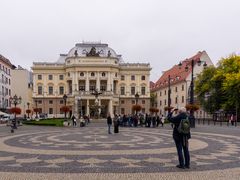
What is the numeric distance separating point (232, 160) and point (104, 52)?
3511 inches

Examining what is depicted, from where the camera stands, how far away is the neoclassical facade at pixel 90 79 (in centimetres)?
9406

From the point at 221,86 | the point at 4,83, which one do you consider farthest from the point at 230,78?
the point at 4,83

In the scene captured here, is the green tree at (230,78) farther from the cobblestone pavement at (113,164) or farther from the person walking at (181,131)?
the person walking at (181,131)

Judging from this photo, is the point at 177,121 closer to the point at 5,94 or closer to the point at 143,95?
the point at 5,94

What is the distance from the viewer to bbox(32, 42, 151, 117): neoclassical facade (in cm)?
9406

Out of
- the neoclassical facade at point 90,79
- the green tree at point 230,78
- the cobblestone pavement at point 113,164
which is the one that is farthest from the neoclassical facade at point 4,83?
the cobblestone pavement at point 113,164

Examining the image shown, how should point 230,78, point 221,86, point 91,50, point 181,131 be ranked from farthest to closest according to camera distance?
point 91,50, point 221,86, point 230,78, point 181,131

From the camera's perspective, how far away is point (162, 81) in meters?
107

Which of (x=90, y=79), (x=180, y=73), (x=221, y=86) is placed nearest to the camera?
(x=221, y=86)

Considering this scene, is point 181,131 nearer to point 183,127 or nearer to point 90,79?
point 183,127

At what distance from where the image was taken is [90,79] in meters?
94.9

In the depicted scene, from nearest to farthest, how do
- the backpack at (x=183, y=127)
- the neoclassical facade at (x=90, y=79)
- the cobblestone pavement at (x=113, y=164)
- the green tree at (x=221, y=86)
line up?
the cobblestone pavement at (x=113, y=164)
the backpack at (x=183, y=127)
the green tree at (x=221, y=86)
the neoclassical facade at (x=90, y=79)

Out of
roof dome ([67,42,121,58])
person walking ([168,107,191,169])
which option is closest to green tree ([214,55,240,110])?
roof dome ([67,42,121,58])

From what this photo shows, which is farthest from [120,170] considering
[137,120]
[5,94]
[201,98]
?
[5,94]
